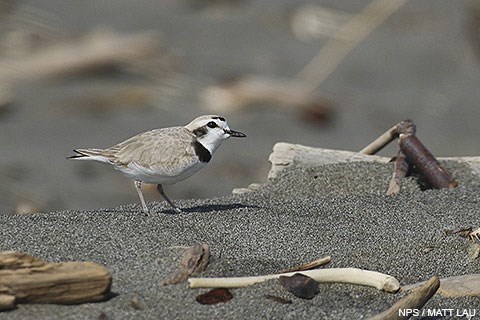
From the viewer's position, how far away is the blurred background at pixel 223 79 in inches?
361

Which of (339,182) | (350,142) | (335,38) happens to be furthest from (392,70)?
(339,182)

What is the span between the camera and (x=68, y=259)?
172 inches

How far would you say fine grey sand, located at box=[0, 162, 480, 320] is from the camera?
3990 millimetres

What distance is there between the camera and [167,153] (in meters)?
5.34

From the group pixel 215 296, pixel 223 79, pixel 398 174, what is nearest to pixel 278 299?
pixel 215 296

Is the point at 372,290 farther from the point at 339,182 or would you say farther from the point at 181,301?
the point at 339,182

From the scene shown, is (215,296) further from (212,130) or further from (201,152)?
(212,130)

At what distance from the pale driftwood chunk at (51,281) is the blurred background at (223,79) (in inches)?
179

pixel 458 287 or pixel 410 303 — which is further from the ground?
pixel 458 287

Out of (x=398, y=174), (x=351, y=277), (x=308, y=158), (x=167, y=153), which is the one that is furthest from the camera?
(x=308, y=158)

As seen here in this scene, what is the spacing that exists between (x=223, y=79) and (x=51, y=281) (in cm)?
674

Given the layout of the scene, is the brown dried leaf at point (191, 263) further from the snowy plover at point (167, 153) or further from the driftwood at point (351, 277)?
the snowy plover at point (167, 153)

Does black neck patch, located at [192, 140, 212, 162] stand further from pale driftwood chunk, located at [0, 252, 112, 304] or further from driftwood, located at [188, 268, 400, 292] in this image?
pale driftwood chunk, located at [0, 252, 112, 304]

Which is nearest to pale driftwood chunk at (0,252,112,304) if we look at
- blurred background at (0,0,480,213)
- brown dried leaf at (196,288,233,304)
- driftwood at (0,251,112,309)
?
driftwood at (0,251,112,309)
